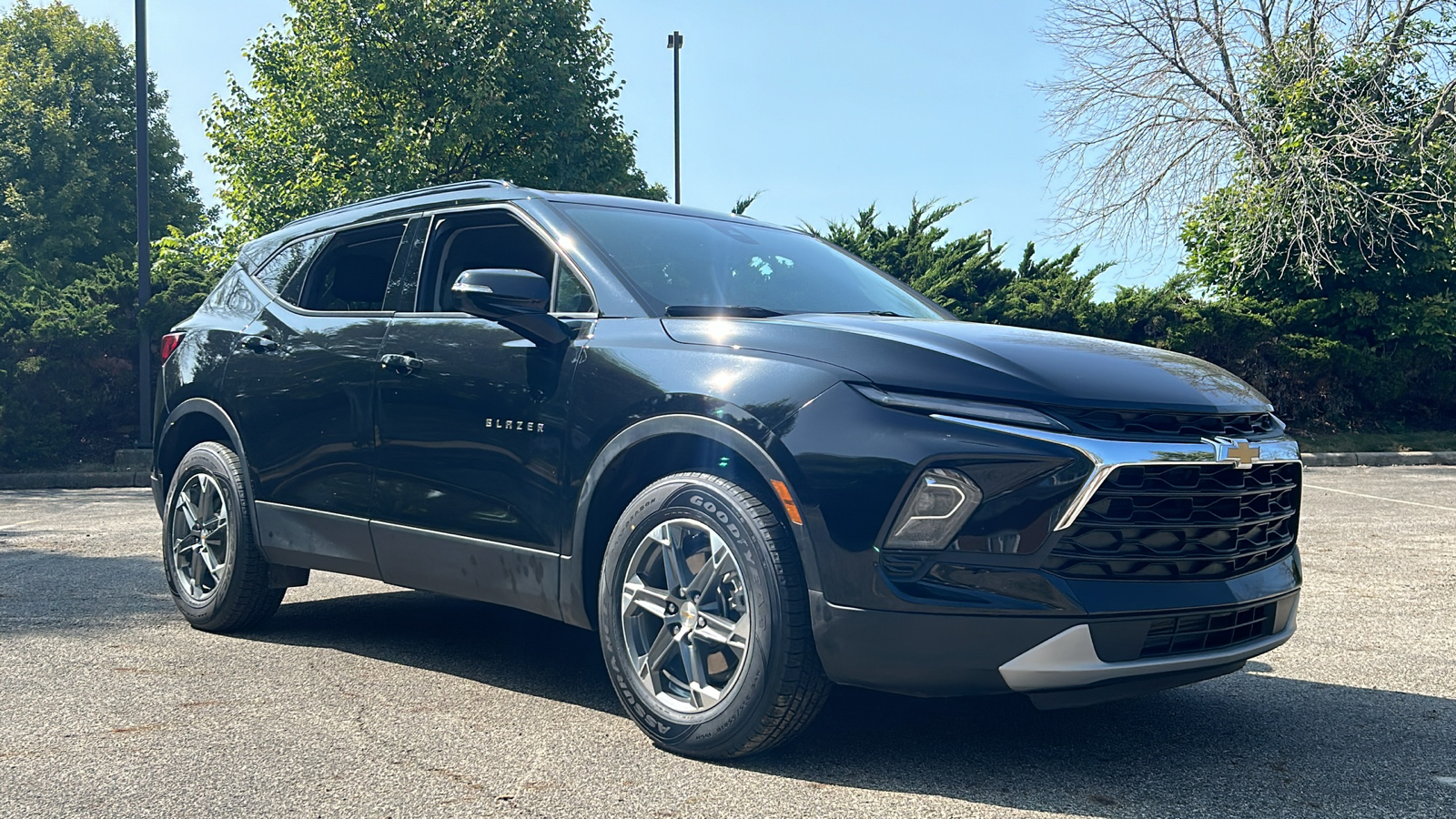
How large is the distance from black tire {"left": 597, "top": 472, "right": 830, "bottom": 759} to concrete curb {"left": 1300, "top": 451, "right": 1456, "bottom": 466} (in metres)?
15.7

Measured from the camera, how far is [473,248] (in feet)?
16.3

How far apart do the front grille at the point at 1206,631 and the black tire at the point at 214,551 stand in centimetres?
376

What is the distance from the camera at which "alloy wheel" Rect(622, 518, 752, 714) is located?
3.60 metres

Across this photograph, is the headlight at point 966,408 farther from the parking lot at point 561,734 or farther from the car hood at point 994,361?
the parking lot at point 561,734

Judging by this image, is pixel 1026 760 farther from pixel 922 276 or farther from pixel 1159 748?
pixel 922 276

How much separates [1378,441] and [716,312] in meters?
17.3

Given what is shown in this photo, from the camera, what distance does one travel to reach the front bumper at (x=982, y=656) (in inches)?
127

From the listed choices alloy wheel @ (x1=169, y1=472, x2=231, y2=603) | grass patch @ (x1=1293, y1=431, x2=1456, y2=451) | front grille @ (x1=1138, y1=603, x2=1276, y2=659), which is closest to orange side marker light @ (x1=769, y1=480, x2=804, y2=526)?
front grille @ (x1=1138, y1=603, x2=1276, y2=659)

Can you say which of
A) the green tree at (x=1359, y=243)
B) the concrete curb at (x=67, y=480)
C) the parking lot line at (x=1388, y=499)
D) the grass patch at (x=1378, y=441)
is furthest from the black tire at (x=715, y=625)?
the green tree at (x=1359, y=243)

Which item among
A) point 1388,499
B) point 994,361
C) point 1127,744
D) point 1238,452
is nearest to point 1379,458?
point 1388,499

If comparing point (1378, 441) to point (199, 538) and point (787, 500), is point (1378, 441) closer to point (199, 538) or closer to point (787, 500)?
point (199, 538)

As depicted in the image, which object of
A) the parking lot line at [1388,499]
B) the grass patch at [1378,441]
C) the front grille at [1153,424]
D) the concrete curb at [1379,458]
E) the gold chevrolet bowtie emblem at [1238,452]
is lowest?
the concrete curb at [1379,458]

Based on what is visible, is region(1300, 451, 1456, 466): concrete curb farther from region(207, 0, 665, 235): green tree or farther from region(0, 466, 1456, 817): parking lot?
region(207, 0, 665, 235): green tree

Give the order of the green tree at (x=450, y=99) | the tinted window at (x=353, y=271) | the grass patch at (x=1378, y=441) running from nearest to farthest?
1. the tinted window at (x=353, y=271)
2. the grass patch at (x=1378, y=441)
3. the green tree at (x=450, y=99)
